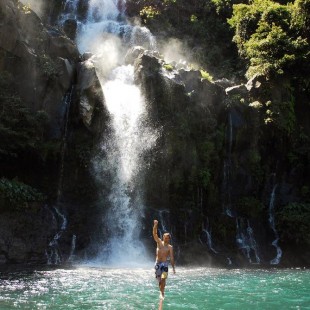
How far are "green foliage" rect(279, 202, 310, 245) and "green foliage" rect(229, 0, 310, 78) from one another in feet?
29.9

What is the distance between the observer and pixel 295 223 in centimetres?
2391

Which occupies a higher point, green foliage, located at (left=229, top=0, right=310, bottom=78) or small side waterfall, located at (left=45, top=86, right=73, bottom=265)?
green foliage, located at (left=229, top=0, right=310, bottom=78)

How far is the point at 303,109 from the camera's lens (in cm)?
3005

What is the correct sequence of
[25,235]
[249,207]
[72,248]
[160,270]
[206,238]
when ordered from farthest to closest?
[249,207]
[206,238]
[72,248]
[25,235]
[160,270]

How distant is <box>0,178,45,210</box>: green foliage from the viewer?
19.5 meters

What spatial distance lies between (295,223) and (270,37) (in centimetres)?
1354

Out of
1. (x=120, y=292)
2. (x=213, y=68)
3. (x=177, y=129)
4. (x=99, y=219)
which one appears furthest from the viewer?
(x=213, y=68)

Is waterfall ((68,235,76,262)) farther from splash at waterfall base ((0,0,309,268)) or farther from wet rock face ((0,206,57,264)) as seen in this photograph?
wet rock face ((0,206,57,264))

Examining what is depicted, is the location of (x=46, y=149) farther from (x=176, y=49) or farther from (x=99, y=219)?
(x=176, y=49)

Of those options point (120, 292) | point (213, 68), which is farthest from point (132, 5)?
point (120, 292)

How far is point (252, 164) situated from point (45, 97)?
42.4ft

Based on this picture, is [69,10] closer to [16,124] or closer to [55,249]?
[16,124]

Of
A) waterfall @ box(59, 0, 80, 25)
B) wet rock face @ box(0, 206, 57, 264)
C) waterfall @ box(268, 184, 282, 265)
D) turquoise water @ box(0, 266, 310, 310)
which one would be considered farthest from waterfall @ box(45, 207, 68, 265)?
waterfall @ box(59, 0, 80, 25)

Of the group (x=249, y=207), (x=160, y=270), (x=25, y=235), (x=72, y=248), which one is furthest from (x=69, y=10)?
(x=160, y=270)
